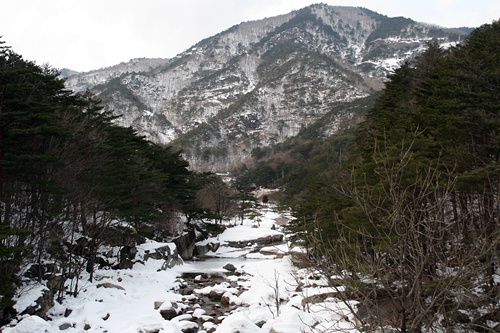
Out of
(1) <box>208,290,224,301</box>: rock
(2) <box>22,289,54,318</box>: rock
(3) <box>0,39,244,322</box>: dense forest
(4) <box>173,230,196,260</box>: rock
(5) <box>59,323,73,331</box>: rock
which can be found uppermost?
(3) <box>0,39,244,322</box>: dense forest

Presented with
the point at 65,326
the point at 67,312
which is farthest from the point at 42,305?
the point at 65,326

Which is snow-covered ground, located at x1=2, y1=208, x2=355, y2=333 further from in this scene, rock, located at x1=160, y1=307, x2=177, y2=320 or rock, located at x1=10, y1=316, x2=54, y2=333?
rock, located at x1=160, y1=307, x2=177, y2=320

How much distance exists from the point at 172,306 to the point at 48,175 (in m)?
8.15

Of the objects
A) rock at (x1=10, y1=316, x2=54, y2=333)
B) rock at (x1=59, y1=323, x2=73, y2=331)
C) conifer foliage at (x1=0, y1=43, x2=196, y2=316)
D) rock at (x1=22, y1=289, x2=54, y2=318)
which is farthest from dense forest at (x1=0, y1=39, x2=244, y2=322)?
rock at (x1=59, y1=323, x2=73, y2=331)

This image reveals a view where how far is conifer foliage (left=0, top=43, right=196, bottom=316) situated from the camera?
1268 centimetres

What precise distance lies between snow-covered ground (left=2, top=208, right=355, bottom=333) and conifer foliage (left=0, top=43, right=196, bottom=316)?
1.46 metres

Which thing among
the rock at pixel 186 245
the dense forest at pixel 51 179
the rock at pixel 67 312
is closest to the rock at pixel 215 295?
the dense forest at pixel 51 179

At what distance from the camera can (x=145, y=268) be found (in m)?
21.3

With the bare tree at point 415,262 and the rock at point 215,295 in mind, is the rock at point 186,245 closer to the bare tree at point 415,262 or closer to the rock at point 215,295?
the rock at point 215,295

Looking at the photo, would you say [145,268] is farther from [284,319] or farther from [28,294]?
[284,319]

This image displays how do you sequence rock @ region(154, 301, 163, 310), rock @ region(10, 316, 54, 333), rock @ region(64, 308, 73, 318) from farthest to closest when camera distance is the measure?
rock @ region(154, 301, 163, 310), rock @ region(64, 308, 73, 318), rock @ region(10, 316, 54, 333)

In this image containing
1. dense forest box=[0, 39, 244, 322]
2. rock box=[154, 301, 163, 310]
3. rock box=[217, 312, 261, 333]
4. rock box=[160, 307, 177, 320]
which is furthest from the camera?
rock box=[154, 301, 163, 310]

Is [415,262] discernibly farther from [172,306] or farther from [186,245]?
[186,245]

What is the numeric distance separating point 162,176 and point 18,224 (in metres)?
13.0
